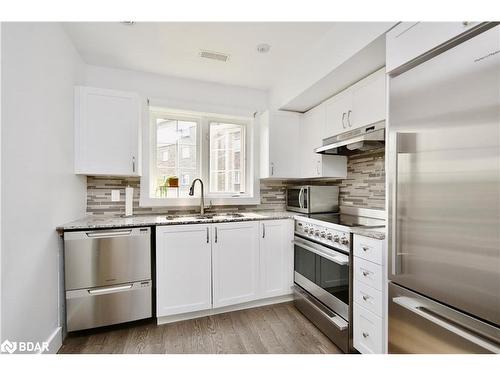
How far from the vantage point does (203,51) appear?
226 cm

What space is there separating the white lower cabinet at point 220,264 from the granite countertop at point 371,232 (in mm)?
963

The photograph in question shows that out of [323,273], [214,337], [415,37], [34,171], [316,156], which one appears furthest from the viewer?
[316,156]

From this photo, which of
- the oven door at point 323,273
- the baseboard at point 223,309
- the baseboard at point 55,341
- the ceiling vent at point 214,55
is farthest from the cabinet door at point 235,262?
the ceiling vent at point 214,55

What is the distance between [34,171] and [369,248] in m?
2.21

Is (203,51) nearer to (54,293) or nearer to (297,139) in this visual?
(297,139)

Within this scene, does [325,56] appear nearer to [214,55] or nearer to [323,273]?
[214,55]

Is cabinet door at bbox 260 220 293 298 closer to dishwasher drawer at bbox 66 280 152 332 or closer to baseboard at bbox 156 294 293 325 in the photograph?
baseboard at bbox 156 294 293 325

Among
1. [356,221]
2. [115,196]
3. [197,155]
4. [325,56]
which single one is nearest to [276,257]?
[356,221]

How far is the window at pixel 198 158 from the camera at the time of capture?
2.86 metres

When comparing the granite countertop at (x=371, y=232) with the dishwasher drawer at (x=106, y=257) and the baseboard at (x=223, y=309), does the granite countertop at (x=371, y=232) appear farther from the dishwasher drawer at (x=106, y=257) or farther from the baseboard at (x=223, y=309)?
Answer: the dishwasher drawer at (x=106, y=257)

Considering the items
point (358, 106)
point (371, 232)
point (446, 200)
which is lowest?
point (371, 232)

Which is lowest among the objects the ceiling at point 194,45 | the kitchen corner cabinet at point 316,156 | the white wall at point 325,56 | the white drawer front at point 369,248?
the white drawer front at point 369,248

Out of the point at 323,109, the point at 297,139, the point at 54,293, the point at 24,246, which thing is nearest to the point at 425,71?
the point at 323,109

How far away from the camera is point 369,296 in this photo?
1619mm
